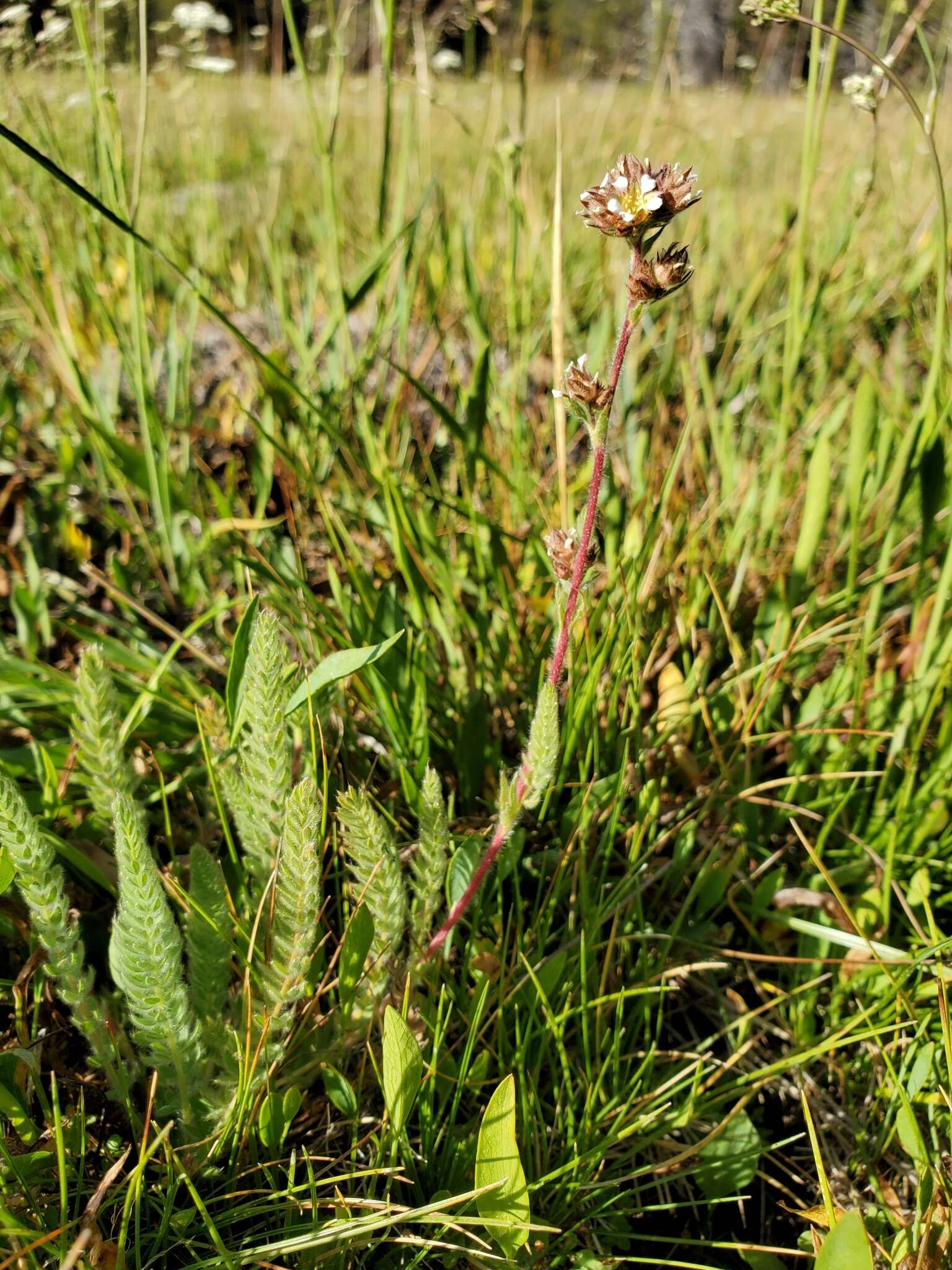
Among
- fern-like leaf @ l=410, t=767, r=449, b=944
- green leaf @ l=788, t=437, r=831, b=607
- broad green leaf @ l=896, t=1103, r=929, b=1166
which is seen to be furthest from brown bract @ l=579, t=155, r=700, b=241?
broad green leaf @ l=896, t=1103, r=929, b=1166

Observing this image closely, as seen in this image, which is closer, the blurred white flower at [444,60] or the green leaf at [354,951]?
the green leaf at [354,951]

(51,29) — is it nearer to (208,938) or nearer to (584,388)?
(584,388)

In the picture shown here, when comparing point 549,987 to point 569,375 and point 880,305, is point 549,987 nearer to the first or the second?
point 569,375

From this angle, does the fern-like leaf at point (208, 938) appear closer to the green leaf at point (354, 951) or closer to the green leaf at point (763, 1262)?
the green leaf at point (354, 951)

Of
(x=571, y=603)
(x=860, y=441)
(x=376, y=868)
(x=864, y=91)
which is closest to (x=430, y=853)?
(x=376, y=868)

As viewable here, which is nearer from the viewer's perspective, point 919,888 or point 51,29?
point 919,888

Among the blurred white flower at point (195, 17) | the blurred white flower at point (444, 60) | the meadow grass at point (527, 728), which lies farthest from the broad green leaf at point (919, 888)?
the blurred white flower at point (444, 60)

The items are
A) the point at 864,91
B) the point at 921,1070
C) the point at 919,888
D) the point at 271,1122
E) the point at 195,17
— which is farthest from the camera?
the point at 195,17
